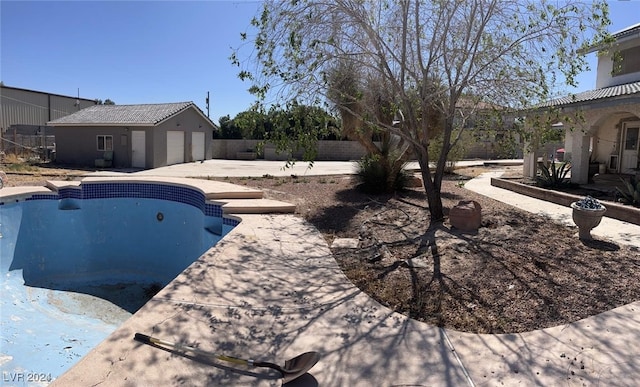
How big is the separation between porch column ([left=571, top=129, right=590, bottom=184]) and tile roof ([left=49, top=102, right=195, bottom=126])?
66.3 ft

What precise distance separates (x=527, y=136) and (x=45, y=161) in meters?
27.1

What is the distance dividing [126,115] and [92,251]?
17256 mm

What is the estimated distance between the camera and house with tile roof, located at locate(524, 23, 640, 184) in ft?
39.6

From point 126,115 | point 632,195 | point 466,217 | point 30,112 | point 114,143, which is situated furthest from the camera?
point 30,112

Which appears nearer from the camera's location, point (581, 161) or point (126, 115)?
point (581, 161)

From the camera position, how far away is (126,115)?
85.4ft

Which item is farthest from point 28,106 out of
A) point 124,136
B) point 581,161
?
point 581,161

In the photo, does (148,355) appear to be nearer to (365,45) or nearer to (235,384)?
(235,384)

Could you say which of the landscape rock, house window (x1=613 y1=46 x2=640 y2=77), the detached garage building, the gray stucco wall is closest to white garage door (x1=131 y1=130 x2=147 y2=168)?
the detached garage building

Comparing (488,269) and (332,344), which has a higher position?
(488,269)

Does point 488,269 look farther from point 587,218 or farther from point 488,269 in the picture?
point 587,218

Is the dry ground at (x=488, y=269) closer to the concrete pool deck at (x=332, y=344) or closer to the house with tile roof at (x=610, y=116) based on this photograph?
the concrete pool deck at (x=332, y=344)

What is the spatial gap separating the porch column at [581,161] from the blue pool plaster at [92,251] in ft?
37.2

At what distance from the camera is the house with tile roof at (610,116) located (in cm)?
1206
